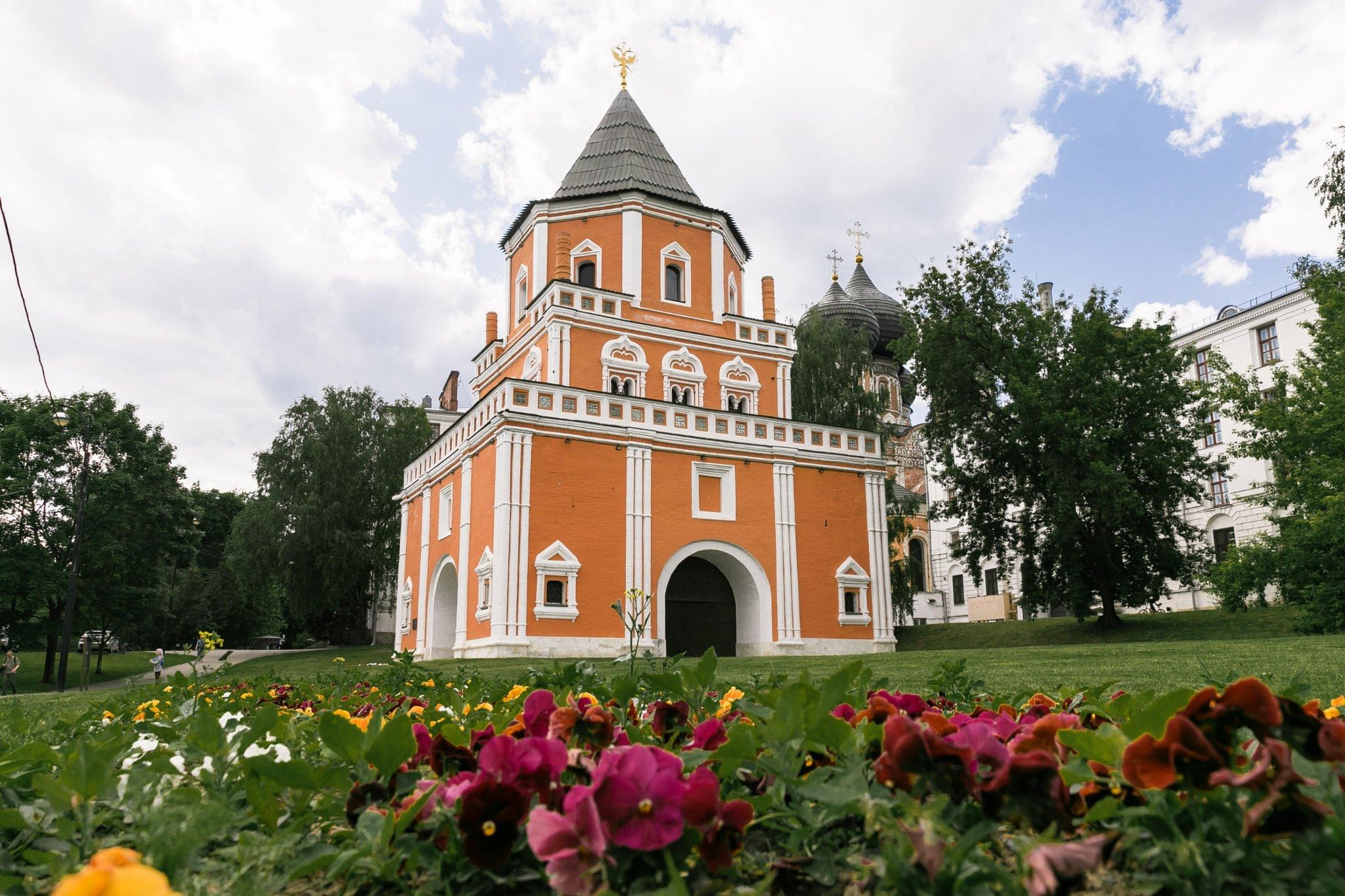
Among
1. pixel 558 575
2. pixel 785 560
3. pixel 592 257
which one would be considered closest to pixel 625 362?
pixel 592 257

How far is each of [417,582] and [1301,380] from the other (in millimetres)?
20801

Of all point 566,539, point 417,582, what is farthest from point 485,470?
point 417,582

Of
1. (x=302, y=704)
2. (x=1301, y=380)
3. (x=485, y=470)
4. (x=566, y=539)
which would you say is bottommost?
(x=302, y=704)

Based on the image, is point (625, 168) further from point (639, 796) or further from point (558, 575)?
point (639, 796)

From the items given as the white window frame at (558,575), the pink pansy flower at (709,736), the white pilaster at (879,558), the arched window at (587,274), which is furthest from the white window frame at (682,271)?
the pink pansy flower at (709,736)

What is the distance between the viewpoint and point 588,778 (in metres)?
1.17

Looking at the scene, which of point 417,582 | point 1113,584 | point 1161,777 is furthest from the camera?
point 417,582

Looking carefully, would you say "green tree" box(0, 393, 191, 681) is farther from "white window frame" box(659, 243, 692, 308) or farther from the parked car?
"white window frame" box(659, 243, 692, 308)

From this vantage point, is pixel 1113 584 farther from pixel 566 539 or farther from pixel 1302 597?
pixel 566 539

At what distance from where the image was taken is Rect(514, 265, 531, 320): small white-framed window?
2362 cm

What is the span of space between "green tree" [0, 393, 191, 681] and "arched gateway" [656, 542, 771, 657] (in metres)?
17.5

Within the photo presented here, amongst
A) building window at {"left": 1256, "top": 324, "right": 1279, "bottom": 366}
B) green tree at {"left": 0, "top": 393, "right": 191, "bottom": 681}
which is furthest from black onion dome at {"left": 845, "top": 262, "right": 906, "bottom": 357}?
green tree at {"left": 0, "top": 393, "right": 191, "bottom": 681}

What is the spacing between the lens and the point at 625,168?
23906mm

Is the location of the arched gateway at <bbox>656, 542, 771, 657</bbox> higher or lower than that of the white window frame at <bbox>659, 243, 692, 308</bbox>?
lower
